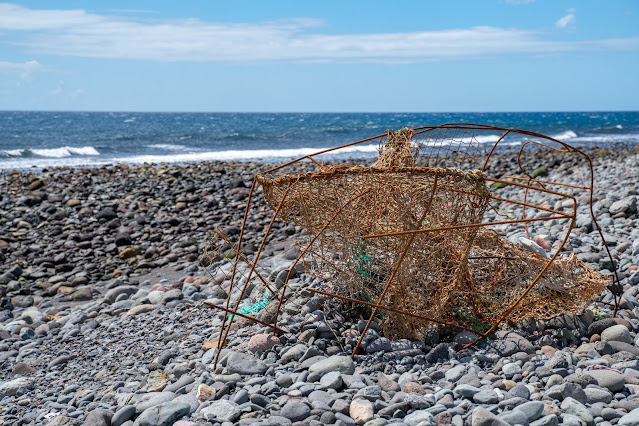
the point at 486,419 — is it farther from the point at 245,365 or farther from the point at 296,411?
the point at 245,365

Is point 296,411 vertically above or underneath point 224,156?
above

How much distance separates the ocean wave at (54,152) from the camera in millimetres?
22875

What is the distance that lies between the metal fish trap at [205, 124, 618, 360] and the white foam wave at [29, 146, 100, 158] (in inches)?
870

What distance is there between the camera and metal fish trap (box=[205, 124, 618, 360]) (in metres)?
3.62

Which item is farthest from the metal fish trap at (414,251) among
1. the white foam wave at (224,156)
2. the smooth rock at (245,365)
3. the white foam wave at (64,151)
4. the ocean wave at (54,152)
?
the white foam wave at (64,151)

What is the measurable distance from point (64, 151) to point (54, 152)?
1.28ft

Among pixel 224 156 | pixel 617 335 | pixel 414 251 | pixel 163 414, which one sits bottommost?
pixel 224 156

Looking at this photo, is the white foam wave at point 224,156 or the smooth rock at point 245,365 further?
the white foam wave at point 224,156

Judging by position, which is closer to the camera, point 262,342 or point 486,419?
point 486,419

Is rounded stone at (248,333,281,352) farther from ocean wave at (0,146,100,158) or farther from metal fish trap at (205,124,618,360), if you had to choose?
ocean wave at (0,146,100,158)

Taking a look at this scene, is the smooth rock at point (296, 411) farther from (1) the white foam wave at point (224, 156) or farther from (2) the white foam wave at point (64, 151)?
(2) the white foam wave at point (64, 151)

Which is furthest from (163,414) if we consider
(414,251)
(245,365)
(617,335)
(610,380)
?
(617,335)

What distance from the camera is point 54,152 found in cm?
2422

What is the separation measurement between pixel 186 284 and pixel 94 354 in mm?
1645
